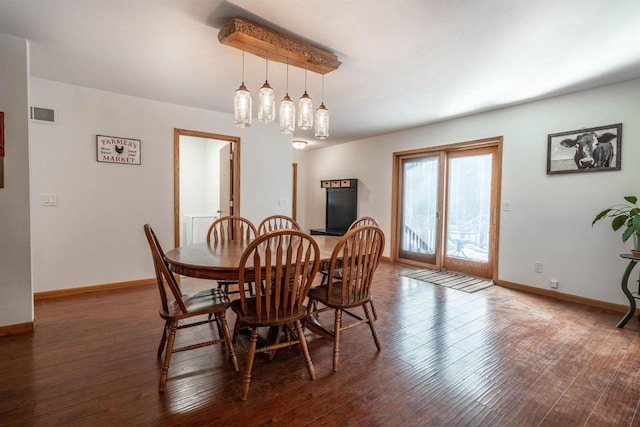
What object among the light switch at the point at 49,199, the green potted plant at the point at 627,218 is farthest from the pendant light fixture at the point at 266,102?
the green potted plant at the point at 627,218

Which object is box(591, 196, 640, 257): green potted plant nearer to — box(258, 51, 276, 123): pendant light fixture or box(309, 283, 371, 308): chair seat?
box(309, 283, 371, 308): chair seat

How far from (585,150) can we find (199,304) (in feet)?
13.4

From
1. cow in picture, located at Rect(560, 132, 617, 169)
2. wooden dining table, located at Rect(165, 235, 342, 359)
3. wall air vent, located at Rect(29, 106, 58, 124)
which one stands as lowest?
wooden dining table, located at Rect(165, 235, 342, 359)

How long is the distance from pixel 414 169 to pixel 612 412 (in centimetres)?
408

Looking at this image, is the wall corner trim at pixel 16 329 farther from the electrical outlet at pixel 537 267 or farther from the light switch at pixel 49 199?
the electrical outlet at pixel 537 267

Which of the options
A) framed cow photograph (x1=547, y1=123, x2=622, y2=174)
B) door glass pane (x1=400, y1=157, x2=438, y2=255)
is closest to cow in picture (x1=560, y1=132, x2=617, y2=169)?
framed cow photograph (x1=547, y1=123, x2=622, y2=174)

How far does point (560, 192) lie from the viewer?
348 centimetres

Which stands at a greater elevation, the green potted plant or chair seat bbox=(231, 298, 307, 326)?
the green potted plant

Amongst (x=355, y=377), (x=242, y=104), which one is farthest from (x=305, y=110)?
(x=355, y=377)

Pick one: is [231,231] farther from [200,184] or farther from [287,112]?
[200,184]

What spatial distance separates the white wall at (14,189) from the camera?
2375 mm

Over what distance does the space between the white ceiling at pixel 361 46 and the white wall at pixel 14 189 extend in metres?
0.22

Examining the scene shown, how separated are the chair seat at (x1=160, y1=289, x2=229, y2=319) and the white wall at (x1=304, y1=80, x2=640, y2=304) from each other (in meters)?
3.67

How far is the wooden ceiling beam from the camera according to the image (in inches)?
80.1
